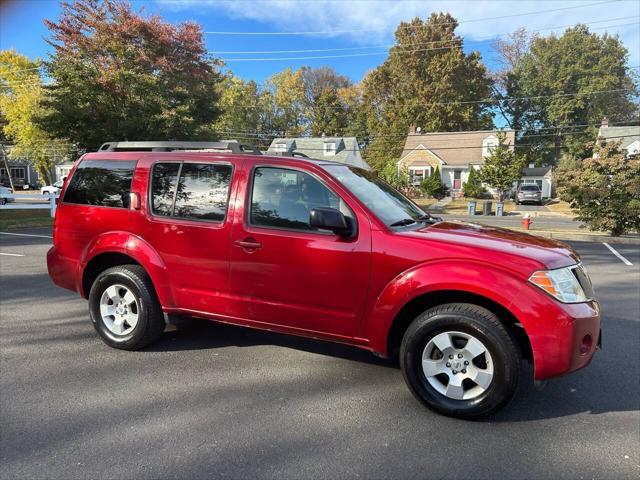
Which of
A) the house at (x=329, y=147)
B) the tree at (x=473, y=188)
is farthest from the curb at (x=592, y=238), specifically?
the house at (x=329, y=147)

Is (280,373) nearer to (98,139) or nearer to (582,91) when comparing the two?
(98,139)

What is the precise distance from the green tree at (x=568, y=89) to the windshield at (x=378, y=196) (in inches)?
2527

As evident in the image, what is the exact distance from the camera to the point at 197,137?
78.3ft

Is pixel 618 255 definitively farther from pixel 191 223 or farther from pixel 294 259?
pixel 191 223

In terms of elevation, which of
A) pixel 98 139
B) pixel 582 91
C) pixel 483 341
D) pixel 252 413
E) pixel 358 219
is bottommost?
pixel 252 413

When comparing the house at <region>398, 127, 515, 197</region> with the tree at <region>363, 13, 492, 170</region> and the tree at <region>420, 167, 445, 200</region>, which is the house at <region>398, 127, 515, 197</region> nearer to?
the tree at <region>420, 167, 445, 200</region>

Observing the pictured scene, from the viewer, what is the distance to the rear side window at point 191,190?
13.6 feet

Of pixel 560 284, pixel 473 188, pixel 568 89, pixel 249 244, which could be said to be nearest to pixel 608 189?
pixel 560 284

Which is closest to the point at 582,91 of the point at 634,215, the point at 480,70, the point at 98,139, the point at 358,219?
the point at 480,70

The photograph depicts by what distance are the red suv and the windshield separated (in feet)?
0.07

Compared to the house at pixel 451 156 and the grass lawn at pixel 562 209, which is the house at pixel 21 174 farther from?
the grass lawn at pixel 562 209

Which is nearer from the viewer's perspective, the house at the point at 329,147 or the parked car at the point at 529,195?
the parked car at the point at 529,195

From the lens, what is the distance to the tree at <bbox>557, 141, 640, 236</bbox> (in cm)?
1509

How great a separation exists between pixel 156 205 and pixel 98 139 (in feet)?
64.6
